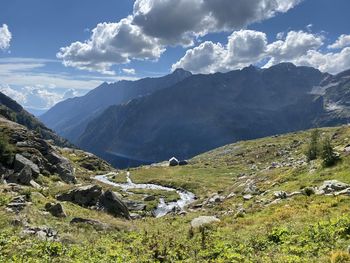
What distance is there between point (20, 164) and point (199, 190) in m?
51.9

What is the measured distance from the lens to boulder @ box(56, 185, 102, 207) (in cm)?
4506

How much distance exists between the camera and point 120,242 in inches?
1033

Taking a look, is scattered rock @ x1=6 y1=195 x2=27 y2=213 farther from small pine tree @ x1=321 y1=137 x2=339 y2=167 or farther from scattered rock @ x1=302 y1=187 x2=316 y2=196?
small pine tree @ x1=321 y1=137 x2=339 y2=167

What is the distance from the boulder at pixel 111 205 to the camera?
44406 millimetres

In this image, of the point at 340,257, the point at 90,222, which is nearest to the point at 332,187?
the point at 340,257

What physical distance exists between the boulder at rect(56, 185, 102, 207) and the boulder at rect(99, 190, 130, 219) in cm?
77

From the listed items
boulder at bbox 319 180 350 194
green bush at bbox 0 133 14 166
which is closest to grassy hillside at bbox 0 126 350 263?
boulder at bbox 319 180 350 194

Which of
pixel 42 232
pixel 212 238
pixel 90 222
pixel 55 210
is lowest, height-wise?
pixel 212 238

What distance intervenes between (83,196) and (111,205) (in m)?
3.65

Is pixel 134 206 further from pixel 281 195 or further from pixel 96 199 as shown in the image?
pixel 281 195

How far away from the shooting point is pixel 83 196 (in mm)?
45719

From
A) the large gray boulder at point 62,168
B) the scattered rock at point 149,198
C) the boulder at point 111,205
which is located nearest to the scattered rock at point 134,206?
the large gray boulder at point 62,168

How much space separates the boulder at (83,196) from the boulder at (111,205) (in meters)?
0.77

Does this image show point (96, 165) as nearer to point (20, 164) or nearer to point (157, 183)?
point (157, 183)
